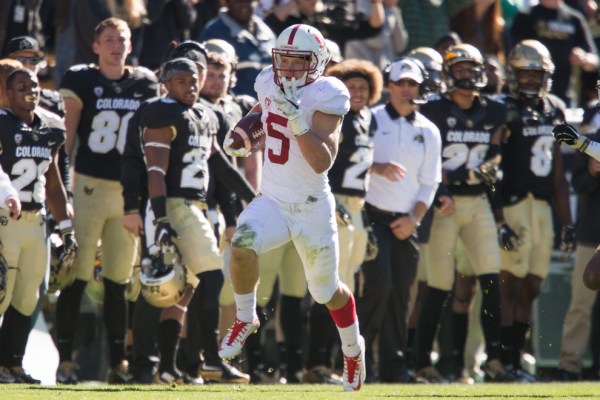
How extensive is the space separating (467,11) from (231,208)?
13.2ft

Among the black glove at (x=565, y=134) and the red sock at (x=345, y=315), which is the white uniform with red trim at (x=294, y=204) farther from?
the black glove at (x=565, y=134)

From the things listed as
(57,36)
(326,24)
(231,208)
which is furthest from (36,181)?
(326,24)

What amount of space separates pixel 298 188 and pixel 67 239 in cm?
186

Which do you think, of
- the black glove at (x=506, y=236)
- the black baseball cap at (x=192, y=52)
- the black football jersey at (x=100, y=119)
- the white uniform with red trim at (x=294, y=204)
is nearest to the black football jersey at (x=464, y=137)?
the black glove at (x=506, y=236)

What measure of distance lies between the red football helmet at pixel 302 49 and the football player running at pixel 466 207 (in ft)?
9.32

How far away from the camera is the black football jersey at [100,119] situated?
28.2ft

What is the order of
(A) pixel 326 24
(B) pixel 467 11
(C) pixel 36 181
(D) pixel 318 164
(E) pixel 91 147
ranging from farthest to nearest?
1. (B) pixel 467 11
2. (A) pixel 326 24
3. (E) pixel 91 147
4. (C) pixel 36 181
5. (D) pixel 318 164

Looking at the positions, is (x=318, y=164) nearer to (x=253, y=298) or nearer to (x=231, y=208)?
(x=253, y=298)

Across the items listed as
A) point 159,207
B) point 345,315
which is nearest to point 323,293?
point 345,315

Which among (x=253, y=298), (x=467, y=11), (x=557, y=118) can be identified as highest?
(x=467, y=11)

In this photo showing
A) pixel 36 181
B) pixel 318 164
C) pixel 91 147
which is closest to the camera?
pixel 318 164

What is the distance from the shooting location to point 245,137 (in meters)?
6.85

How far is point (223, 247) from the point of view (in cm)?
874

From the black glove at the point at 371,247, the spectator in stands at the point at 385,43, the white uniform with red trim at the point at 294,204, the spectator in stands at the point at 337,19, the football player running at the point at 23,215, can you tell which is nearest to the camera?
the white uniform with red trim at the point at 294,204
